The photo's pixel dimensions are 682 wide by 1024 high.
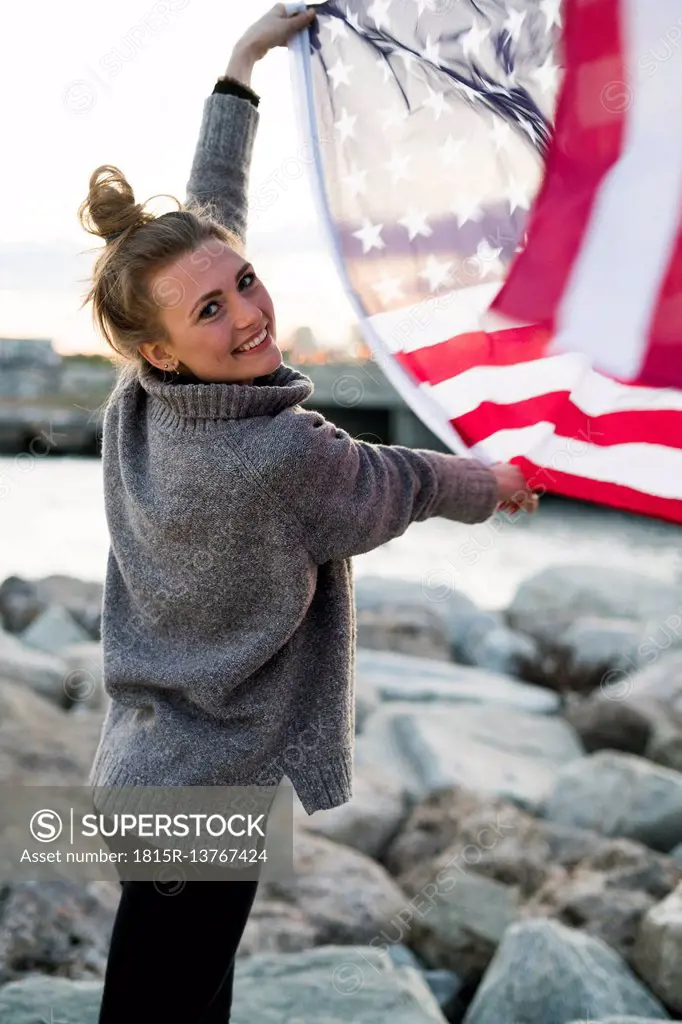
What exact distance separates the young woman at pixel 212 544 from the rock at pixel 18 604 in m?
4.42

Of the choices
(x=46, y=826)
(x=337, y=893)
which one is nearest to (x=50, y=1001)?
(x=337, y=893)

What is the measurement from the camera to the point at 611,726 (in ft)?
13.3

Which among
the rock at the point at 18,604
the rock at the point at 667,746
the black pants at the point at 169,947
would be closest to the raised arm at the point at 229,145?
the black pants at the point at 169,947

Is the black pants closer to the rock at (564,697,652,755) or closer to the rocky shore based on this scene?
the rocky shore

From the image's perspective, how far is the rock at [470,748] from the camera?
141 inches

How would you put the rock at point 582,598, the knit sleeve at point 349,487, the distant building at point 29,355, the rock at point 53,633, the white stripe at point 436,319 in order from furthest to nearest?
the distant building at point 29,355 < the rock at point 582,598 < the rock at point 53,633 < the white stripe at point 436,319 < the knit sleeve at point 349,487

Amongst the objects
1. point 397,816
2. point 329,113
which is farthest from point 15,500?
point 329,113

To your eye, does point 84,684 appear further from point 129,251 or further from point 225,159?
point 129,251

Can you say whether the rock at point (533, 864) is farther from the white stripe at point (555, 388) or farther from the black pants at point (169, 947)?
the white stripe at point (555, 388)

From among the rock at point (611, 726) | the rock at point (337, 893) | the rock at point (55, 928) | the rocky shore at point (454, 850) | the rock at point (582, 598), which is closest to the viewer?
the rocky shore at point (454, 850)

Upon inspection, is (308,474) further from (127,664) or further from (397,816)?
(397,816)

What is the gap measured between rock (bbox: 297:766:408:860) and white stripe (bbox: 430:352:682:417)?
1523 mm

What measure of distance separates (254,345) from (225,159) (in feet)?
1.65

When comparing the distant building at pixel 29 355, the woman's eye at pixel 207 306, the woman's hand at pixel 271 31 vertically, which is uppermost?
the woman's hand at pixel 271 31
